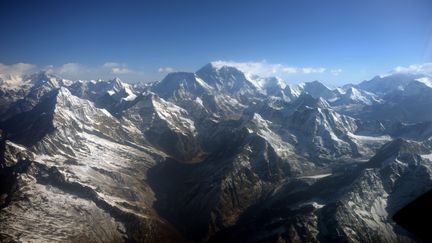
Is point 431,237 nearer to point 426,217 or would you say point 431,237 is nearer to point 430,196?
point 426,217

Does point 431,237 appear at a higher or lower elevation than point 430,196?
lower

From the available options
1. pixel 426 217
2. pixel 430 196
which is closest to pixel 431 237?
pixel 426 217

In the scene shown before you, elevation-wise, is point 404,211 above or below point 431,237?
above
